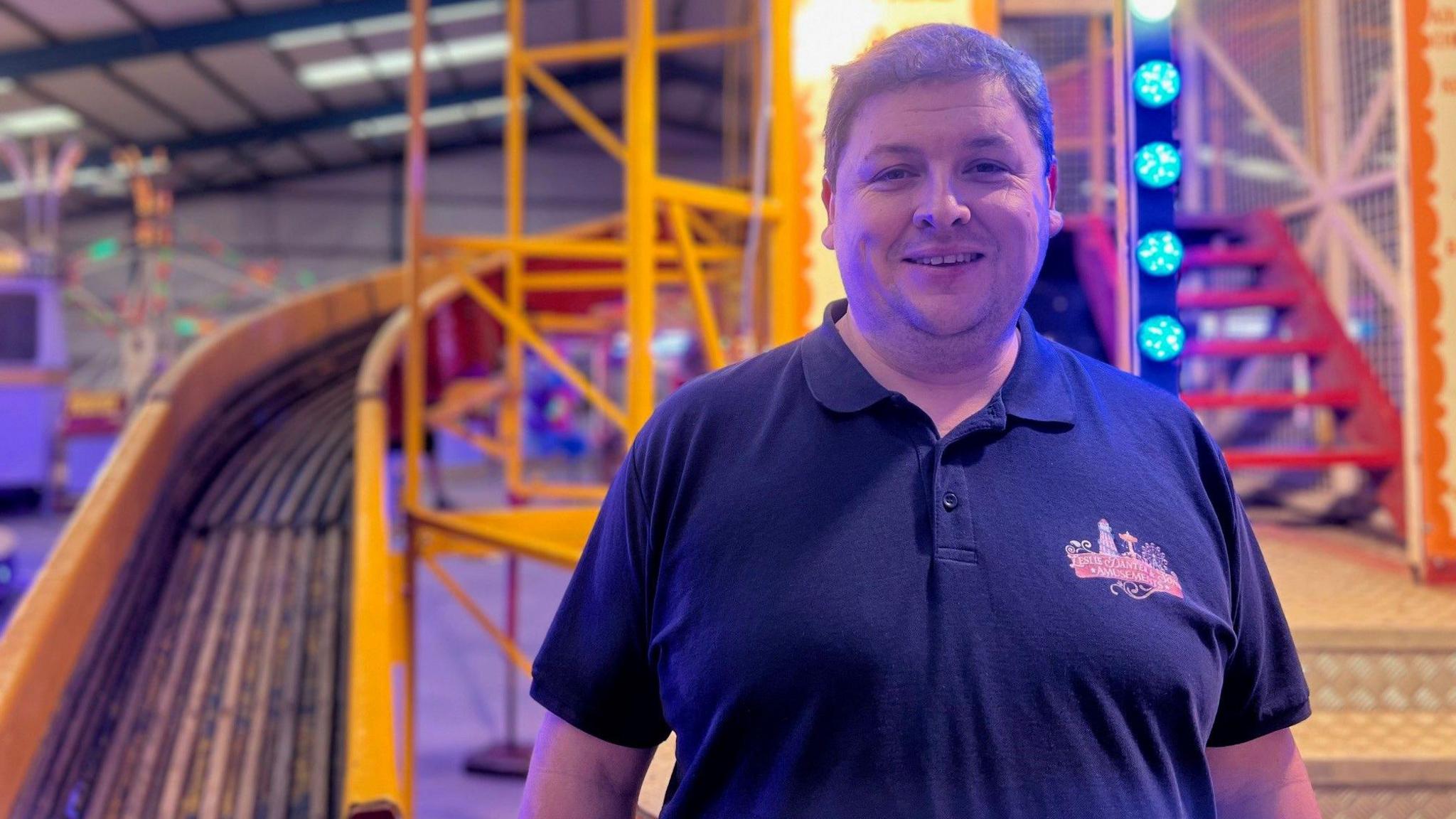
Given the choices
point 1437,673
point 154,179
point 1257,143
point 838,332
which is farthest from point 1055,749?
point 154,179

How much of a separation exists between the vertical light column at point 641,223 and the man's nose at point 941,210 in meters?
2.25

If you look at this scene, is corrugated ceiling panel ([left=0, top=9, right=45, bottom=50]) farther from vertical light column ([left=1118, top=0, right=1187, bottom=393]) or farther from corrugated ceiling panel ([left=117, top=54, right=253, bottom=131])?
vertical light column ([left=1118, top=0, right=1187, bottom=393])

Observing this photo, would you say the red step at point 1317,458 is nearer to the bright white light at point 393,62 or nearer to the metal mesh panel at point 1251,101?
the metal mesh panel at point 1251,101

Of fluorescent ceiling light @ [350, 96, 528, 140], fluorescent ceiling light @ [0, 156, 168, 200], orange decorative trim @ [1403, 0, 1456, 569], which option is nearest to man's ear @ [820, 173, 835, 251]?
orange decorative trim @ [1403, 0, 1456, 569]

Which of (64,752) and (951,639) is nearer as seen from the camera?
(951,639)

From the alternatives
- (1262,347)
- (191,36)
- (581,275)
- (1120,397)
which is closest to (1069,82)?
(1262,347)

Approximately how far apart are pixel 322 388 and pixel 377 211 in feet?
66.2

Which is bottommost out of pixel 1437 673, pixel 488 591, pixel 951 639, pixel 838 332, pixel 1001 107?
pixel 488 591

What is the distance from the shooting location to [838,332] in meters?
1.35

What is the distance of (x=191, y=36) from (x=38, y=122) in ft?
17.2

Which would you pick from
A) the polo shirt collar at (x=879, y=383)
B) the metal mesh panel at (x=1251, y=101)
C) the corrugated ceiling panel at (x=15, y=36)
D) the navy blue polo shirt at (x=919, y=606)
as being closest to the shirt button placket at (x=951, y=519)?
the navy blue polo shirt at (x=919, y=606)

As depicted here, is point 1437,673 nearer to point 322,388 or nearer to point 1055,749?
point 1055,749

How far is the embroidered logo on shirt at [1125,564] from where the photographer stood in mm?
1131

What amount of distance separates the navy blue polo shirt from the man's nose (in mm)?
200
